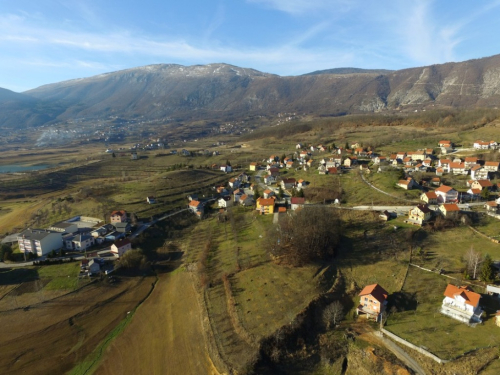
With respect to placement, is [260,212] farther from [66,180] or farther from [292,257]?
[66,180]

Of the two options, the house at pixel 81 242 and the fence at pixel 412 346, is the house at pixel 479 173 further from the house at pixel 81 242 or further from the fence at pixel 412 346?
the house at pixel 81 242

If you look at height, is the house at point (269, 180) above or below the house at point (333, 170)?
below

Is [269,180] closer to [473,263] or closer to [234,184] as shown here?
[234,184]

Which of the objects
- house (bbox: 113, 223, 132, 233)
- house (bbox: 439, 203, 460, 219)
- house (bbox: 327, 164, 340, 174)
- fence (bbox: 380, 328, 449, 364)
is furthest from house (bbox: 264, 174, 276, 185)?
fence (bbox: 380, 328, 449, 364)

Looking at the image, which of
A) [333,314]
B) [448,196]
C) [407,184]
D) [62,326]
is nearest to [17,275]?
[62,326]

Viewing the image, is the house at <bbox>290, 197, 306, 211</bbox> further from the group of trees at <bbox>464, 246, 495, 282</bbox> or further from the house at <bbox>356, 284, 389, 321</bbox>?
the group of trees at <bbox>464, 246, 495, 282</bbox>

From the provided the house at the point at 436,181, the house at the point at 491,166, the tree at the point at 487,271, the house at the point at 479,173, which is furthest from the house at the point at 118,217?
the house at the point at 491,166
